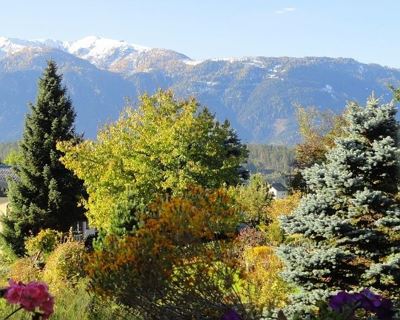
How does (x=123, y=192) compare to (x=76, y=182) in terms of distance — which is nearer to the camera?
(x=123, y=192)

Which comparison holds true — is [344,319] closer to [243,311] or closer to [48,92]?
[243,311]

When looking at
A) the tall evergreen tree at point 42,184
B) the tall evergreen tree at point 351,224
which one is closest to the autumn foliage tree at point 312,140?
the tall evergreen tree at point 42,184

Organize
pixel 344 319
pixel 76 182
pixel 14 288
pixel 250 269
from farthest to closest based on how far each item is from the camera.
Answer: pixel 76 182, pixel 250 269, pixel 344 319, pixel 14 288

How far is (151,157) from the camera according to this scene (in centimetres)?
2584

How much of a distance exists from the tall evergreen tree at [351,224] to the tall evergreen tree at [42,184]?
23.9 m

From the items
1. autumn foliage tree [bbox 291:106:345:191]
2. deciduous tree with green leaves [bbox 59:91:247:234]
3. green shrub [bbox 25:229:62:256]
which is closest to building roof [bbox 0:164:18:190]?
autumn foliage tree [bbox 291:106:345:191]

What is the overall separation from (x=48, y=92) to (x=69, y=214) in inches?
304

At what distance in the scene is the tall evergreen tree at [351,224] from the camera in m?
11.0

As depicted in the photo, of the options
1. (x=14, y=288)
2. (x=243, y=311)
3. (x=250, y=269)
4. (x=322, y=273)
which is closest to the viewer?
(x=14, y=288)

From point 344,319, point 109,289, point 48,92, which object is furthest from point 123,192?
point 344,319

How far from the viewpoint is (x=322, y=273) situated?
36.3 feet

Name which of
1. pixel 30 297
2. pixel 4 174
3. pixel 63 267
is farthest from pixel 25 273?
pixel 4 174

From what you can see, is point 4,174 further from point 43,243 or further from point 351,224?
point 351,224

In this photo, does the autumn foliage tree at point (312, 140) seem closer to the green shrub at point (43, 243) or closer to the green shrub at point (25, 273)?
the green shrub at point (43, 243)
